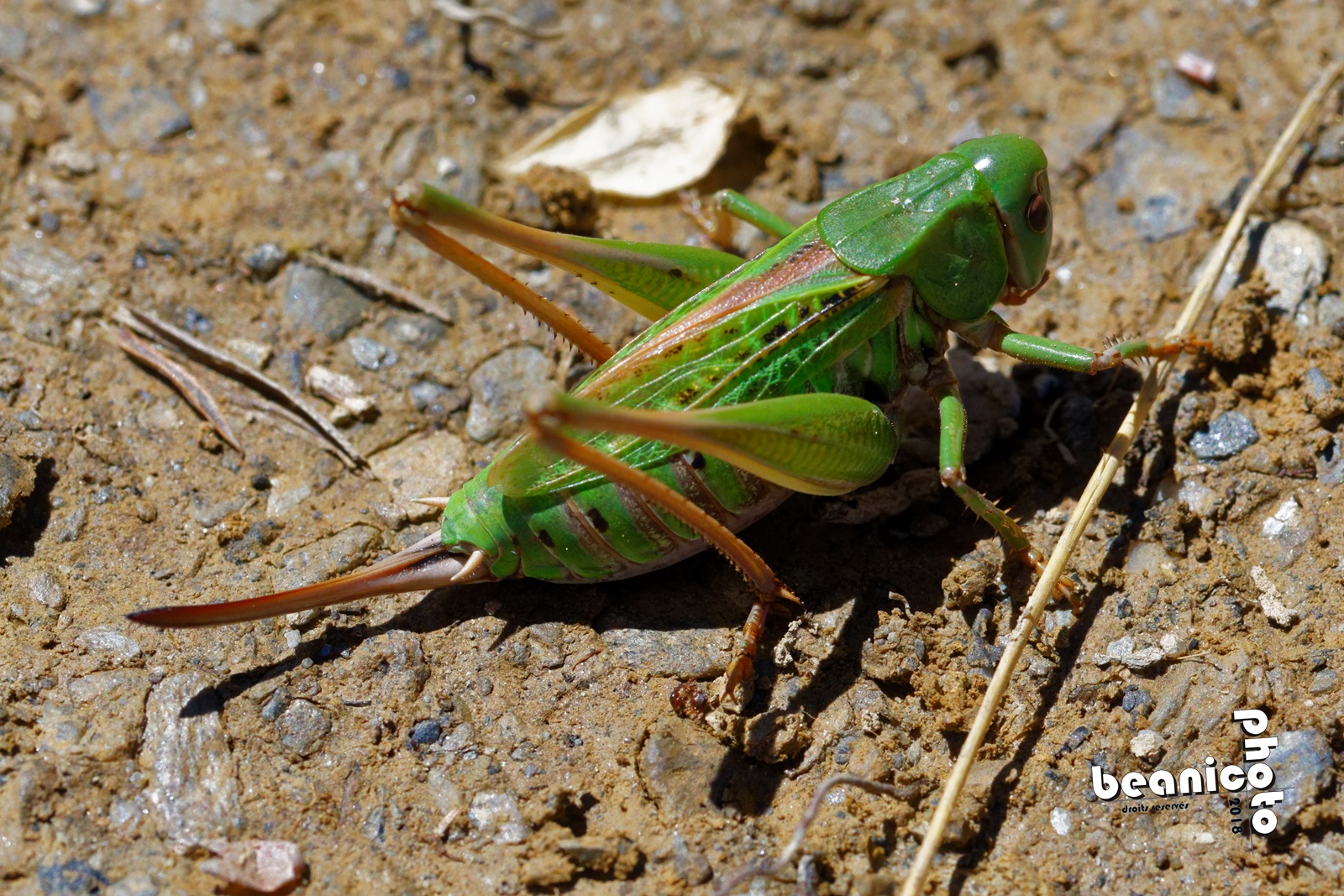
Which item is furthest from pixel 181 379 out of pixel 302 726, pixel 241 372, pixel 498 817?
pixel 498 817

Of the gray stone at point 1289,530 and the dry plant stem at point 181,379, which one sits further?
the dry plant stem at point 181,379

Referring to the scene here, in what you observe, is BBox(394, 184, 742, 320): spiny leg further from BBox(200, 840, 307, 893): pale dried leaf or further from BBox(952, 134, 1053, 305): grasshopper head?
BBox(200, 840, 307, 893): pale dried leaf

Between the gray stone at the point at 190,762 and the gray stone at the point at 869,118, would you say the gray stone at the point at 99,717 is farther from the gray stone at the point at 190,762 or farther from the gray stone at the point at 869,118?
the gray stone at the point at 869,118

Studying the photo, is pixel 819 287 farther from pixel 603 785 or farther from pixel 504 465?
pixel 603 785

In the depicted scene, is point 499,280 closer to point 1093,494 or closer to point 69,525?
point 69,525

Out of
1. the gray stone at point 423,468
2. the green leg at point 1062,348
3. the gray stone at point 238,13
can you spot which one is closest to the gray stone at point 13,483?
the gray stone at point 423,468

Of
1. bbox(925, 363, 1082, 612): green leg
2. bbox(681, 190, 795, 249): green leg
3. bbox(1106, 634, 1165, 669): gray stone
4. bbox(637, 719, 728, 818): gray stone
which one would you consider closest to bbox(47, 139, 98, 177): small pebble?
bbox(681, 190, 795, 249): green leg
